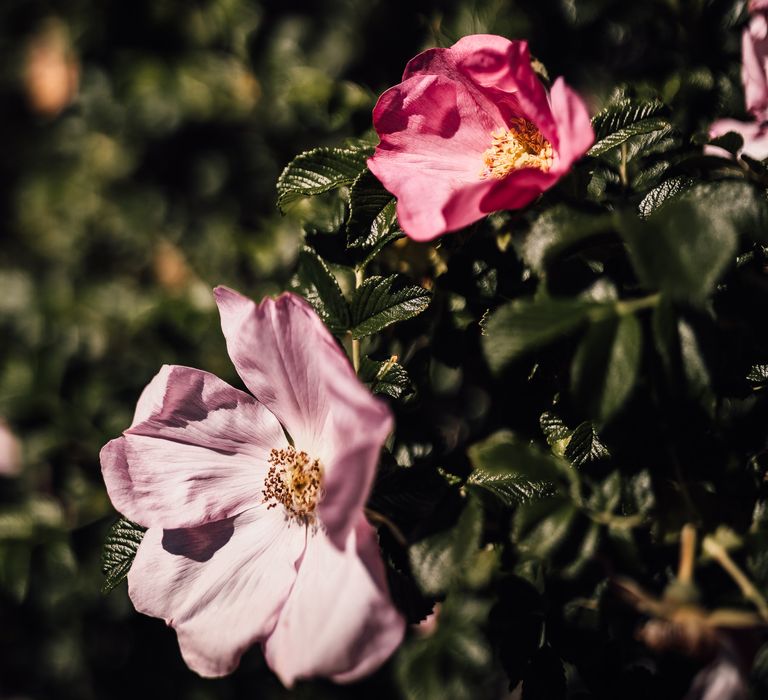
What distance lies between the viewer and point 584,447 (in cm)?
86

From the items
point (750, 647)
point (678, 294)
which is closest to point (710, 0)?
point (678, 294)

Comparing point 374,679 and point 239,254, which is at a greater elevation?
point 239,254

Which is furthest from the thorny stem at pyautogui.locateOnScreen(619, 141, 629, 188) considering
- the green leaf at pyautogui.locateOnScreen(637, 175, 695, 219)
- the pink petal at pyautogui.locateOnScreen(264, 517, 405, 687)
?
the pink petal at pyautogui.locateOnScreen(264, 517, 405, 687)

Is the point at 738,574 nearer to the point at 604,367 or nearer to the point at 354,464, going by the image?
the point at 604,367

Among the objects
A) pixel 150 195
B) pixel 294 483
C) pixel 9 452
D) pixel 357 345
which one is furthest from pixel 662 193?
pixel 150 195

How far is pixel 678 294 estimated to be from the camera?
624mm

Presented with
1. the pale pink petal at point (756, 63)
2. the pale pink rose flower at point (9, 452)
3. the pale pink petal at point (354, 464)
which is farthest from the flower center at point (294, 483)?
the pale pink rose flower at point (9, 452)

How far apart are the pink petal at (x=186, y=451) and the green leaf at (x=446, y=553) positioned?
11.4 inches

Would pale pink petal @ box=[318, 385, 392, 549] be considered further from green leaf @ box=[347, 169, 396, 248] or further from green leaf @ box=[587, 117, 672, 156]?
green leaf @ box=[587, 117, 672, 156]

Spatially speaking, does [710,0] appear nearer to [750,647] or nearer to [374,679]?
[750,647]

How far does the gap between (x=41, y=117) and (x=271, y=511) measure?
100 inches

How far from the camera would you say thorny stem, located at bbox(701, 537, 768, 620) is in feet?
2.14

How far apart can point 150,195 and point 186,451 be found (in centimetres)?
173

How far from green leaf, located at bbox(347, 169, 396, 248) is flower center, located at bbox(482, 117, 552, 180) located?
141mm
